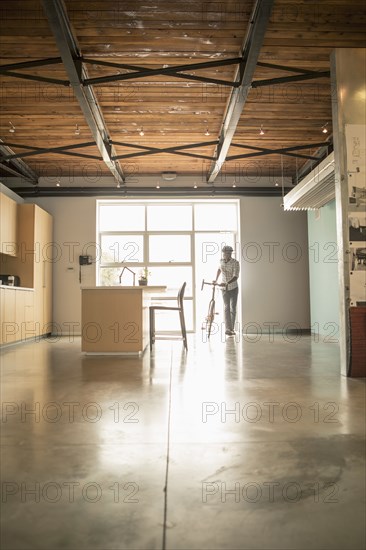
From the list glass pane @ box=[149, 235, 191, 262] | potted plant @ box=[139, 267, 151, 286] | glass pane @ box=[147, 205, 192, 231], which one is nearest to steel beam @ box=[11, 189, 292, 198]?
glass pane @ box=[147, 205, 192, 231]

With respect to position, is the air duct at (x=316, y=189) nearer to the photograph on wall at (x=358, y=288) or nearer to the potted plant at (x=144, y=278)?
the photograph on wall at (x=358, y=288)

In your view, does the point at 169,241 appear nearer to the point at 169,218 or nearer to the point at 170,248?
the point at 170,248

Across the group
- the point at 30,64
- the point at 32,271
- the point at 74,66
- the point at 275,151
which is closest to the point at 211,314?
the point at 275,151

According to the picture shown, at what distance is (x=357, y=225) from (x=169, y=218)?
21.6 feet

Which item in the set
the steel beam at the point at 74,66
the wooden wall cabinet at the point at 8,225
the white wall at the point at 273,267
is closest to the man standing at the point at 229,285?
the white wall at the point at 273,267

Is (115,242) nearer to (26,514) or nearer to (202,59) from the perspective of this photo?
(202,59)

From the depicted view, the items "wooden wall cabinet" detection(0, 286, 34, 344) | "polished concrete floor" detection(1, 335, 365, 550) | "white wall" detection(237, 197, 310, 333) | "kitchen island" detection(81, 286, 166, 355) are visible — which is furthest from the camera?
"white wall" detection(237, 197, 310, 333)

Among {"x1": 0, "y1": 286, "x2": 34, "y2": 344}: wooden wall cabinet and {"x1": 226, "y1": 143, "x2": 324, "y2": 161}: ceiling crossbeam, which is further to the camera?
{"x1": 226, "y1": 143, "x2": 324, "y2": 161}: ceiling crossbeam

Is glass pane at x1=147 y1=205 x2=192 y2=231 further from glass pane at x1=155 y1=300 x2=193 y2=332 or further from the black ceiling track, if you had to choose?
glass pane at x1=155 y1=300 x2=193 y2=332

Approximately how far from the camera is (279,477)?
1.73 metres

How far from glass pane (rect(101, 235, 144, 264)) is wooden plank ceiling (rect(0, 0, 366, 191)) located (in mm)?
1880

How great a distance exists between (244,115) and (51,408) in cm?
556

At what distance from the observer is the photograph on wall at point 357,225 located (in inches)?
169

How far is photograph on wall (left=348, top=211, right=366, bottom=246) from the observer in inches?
169
